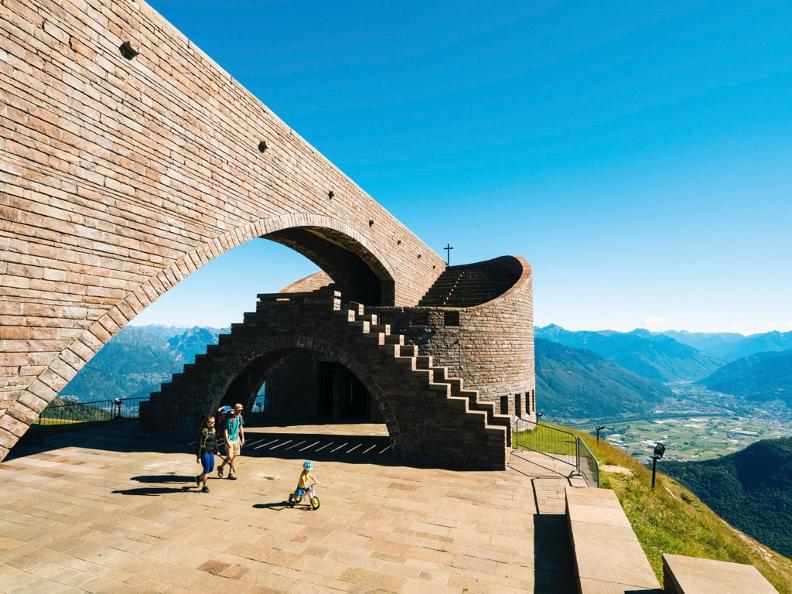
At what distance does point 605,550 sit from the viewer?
549 cm

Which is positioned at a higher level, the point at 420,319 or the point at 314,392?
the point at 420,319

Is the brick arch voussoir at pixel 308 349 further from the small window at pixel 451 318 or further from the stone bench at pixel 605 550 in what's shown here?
the stone bench at pixel 605 550

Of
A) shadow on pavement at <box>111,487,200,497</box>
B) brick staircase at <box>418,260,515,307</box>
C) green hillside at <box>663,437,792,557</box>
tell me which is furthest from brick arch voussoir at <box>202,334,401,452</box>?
green hillside at <box>663,437,792,557</box>

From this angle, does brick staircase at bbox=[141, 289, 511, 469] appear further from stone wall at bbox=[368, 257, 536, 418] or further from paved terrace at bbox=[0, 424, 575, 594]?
stone wall at bbox=[368, 257, 536, 418]

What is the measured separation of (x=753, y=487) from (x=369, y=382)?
366 ft

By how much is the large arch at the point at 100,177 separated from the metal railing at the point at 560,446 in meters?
10.6

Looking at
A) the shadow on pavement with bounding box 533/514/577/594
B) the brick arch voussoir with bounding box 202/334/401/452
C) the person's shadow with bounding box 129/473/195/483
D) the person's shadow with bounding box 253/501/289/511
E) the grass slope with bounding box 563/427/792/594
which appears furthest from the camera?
the brick arch voussoir with bounding box 202/334/401/452

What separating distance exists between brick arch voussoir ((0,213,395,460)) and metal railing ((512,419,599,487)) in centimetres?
1032

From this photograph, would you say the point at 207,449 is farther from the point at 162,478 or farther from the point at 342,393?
the point at 342,393

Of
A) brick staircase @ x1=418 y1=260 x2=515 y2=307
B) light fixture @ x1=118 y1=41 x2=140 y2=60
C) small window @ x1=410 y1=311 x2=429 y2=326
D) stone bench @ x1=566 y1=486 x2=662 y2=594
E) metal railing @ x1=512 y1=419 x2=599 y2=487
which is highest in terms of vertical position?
light fixture @ x1=118 y1=41 x2=140 y2=60

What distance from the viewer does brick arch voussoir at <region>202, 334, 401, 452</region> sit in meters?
12.3

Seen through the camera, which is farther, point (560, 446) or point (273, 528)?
point (560, 446)

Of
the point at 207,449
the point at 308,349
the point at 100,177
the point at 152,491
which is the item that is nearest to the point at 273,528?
the point at 207,449

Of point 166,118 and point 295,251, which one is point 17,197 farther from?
point 295,251
